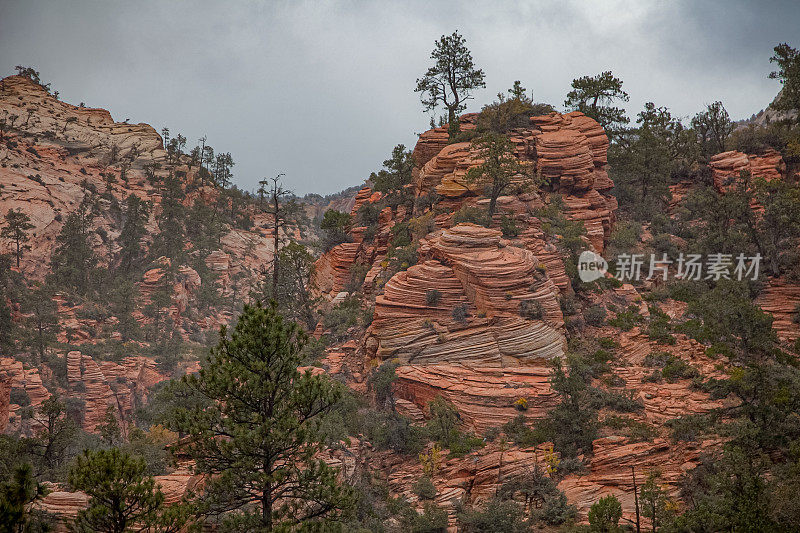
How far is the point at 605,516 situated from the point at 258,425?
29.0ft

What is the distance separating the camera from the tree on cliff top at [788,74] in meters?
25.8

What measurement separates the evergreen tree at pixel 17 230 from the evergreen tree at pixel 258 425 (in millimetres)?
44896

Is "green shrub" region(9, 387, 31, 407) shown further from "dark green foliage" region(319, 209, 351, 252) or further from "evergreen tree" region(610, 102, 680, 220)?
"evergreen tree" region(610, 102, 680, 220)

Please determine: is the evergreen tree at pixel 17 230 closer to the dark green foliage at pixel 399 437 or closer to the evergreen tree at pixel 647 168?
the dark green foliage at pixel 399 437

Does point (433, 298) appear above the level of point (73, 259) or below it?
below

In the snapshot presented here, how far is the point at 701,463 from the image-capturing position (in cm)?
1405

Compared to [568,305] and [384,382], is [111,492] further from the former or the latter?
[568,305]

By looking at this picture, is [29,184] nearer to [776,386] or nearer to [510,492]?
[510,492]

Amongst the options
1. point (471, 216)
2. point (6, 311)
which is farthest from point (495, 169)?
point (6, 311)

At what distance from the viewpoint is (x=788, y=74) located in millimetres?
26719

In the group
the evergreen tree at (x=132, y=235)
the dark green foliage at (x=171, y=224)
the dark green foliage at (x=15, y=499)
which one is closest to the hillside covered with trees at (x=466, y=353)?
the dark green foliage at (x=15, y=499)

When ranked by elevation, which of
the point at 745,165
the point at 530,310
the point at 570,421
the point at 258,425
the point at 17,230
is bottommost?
the point at 570,421

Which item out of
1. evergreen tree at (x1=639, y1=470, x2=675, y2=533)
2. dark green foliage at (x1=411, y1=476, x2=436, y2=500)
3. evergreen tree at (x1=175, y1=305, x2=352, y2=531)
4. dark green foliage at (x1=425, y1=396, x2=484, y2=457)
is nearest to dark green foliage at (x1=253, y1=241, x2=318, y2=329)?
dark green foliage at (x1=425, y1=396, x2=484, y2=457)

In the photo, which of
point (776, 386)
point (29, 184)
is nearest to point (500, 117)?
point (776, 386)
